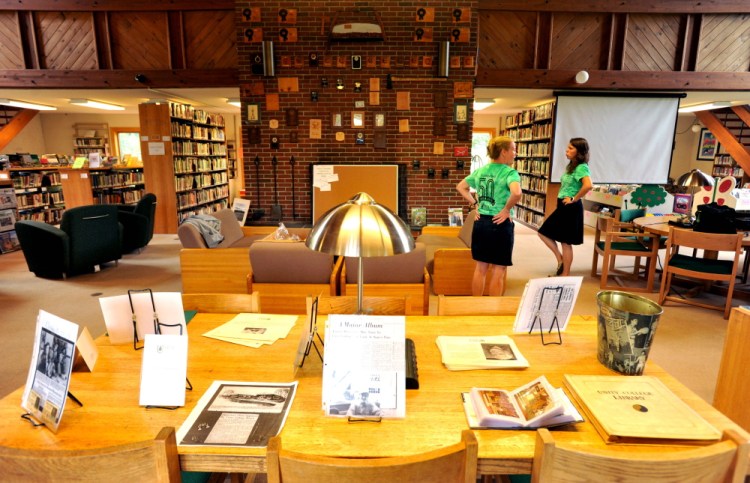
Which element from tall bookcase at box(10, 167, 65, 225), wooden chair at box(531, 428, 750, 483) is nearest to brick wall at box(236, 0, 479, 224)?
tall bookcase at box(10, 167, 65, 225)

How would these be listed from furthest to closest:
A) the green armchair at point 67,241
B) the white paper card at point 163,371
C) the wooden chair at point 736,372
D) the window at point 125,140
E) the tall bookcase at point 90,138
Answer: the window at point 125,140 → the tall bookcase at point 90,138 → the green armchair at point 67,241 → the wooden chair at point 736,372 → the white paper card at point 163,371

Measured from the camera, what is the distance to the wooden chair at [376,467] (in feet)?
3.06

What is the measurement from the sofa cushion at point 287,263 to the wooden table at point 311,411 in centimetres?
164

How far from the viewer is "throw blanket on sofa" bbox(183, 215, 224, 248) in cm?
440

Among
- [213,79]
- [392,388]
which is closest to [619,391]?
[392,388]

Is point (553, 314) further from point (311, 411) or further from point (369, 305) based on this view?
point (311, 411)

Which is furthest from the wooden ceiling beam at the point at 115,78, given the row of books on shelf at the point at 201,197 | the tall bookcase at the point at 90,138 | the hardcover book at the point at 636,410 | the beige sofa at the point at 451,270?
the hardcover book at the point at 636,410

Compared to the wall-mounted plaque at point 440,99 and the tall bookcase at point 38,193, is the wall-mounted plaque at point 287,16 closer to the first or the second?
the wall-mounted plaque at point 440,99

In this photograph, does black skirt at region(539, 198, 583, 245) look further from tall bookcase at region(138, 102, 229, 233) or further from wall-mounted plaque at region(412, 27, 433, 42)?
tall bookcase at region(138, 102, 229, 233)

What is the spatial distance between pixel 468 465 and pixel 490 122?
12.1 metres

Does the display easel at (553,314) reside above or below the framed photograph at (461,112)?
below

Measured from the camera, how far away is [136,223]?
6.42m

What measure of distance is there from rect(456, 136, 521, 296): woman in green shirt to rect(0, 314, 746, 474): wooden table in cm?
182

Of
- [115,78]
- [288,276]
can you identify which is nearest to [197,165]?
[115,78]
